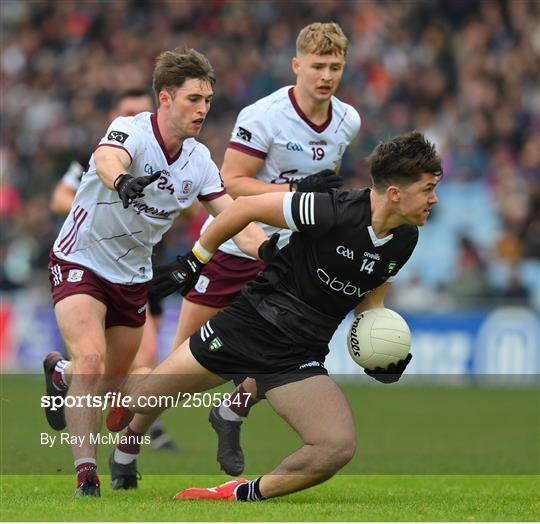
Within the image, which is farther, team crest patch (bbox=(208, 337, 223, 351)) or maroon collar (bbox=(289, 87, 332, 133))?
maroon collar (bbox=(289, 87, 332, 133))

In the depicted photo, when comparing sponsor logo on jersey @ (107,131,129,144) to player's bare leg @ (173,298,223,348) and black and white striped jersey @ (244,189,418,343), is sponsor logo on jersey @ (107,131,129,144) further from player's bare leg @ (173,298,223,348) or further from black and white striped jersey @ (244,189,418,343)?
player's bare leg @ (173,298,223,348)

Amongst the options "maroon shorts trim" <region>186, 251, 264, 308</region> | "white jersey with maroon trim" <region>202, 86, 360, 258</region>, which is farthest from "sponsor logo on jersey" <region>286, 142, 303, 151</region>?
"maroon shorts trim" <region>186, 251, 264, 308</region>

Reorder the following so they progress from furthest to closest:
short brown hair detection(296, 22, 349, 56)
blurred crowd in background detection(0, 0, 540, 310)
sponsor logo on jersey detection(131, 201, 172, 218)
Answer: blurred crowd in background detection(0, 0, 540, 310) → short brown hair detection(296, 22, 349, 56) → sponsor logo on jersey detection(131, 201, 172, 218)

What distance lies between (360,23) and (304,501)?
15633 millimetres

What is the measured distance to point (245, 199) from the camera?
22.9 ft

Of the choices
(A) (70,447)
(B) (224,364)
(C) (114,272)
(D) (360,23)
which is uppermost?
(D) (360,23)

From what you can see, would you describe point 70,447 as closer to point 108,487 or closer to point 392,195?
point 108,487

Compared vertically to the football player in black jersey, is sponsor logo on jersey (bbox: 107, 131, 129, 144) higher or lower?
higher

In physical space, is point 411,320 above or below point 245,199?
below

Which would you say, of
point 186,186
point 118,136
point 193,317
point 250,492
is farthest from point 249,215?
point 193,317

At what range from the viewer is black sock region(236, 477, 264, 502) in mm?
6980

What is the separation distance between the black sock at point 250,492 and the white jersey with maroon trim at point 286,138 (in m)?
2.19

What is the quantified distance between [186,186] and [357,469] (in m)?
2.79

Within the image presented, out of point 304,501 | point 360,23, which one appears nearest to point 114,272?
point 304,501
